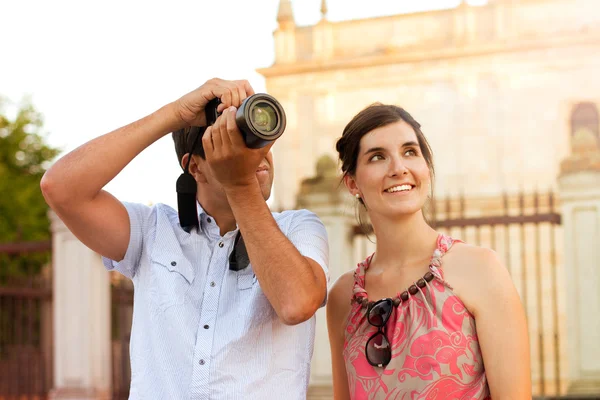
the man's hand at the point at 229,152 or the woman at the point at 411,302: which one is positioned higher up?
the man's hand at the point at 229,152

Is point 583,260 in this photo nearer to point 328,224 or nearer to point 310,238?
point 328,224

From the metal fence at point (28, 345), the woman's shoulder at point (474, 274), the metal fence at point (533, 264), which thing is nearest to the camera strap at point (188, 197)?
the woman's shoulder at point (474, 274)

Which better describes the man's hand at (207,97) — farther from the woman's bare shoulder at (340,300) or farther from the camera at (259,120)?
the woman's bare shoulder at (340,300)

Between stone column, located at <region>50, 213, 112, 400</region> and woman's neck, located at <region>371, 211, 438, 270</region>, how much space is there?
21.6 feet

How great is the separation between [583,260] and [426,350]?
544cm

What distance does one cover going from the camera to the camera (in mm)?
2035

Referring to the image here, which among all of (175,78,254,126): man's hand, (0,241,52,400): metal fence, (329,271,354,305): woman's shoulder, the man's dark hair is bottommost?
(0,241,52,400): metal fence

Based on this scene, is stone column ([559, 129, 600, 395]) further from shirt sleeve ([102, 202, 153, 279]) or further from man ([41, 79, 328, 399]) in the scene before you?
shirt sleeve ([102, 202, 153, 279])

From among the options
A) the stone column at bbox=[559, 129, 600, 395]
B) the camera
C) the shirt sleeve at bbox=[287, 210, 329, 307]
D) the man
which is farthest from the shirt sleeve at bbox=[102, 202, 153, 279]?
the stone column at bbox=[559, 129, 600, 395]

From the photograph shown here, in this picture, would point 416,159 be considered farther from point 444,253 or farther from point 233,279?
point 233,279

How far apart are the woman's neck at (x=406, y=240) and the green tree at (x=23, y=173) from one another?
2004 cm

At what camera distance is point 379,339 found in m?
2.42

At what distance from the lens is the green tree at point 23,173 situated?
22391 mm

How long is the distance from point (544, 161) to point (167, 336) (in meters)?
20.9
